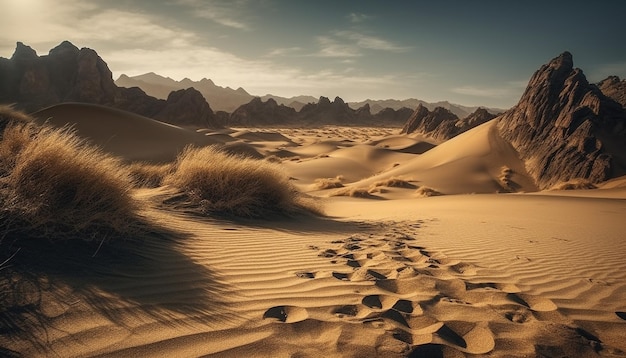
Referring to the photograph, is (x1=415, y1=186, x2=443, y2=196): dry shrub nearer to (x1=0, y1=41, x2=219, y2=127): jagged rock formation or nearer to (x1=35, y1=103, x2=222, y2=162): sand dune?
(x1=35, y1=103, x2=222, y2=162): sand dune

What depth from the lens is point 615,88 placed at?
25.9 metres

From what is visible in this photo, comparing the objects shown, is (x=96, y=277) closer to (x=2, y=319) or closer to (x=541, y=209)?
(x=2, y=319)

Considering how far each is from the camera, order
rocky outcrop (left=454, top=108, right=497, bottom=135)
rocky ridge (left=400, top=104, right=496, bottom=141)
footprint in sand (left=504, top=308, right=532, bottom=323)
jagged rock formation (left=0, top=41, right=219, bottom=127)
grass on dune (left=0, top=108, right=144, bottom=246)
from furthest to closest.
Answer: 1. jagged rock formation (left=0, top=41, right=219, bottom=127)
2. rocky ridge (left=400, top=104, right=496, bottom=141)
3. rocky outcrop (left=454, top=108, right=497, bottom=135)
4. grass on dune (left=0, top=108, right=144, bottom=246)
5. footprint in sand (left=504, top=308, right=532, bottom=323)

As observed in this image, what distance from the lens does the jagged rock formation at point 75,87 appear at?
47.4 metres

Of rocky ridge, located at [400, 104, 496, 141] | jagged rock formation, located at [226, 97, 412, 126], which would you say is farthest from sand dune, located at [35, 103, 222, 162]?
jagged rock formation, located at [226, 97, 412, 126]

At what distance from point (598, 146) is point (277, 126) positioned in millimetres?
64796

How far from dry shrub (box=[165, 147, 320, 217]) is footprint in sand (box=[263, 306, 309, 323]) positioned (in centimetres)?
349

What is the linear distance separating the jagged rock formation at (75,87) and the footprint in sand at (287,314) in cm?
5180

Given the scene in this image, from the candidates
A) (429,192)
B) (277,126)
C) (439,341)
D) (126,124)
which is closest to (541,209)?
(429,192)

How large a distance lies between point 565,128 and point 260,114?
66.1m

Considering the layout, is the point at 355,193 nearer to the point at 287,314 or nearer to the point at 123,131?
the point at 287,314

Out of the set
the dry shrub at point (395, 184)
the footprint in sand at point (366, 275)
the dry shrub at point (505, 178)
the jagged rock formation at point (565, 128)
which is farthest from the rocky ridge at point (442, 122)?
the footprint in sand at point (366, 275)

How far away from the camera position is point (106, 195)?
3.78 m

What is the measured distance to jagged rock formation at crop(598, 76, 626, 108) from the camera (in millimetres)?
23442
